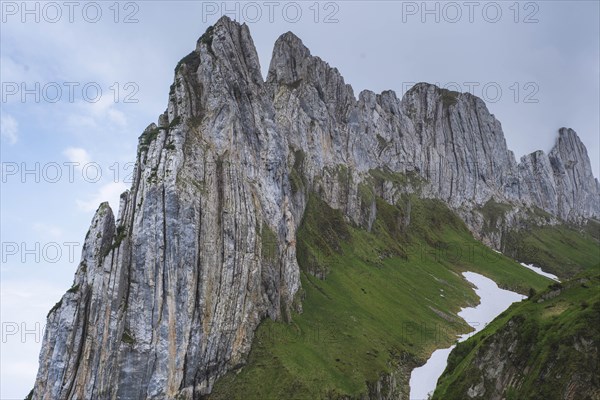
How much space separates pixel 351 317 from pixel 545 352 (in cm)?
7656

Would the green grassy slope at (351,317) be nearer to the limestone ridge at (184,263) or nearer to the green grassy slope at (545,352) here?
the limestone ridge at (184,263)

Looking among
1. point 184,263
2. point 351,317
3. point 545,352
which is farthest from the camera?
point 351,317

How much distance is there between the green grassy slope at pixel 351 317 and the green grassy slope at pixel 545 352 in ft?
123

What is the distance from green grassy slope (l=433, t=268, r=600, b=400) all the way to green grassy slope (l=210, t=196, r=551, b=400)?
37443 millimetres

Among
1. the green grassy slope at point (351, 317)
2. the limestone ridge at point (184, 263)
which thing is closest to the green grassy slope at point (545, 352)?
the green grassy slope at point (351, 317)

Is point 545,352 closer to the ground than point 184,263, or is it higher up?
closer to the ground

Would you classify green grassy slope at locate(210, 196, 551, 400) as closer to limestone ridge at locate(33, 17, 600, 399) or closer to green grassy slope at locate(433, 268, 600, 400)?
limestone ridge at locate(33, 17, 600, 399)

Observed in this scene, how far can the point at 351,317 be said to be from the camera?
118 m

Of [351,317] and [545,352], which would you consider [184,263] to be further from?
[545,352]

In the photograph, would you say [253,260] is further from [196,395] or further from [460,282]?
[460,282]

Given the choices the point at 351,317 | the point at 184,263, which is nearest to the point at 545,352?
the point at 184,263

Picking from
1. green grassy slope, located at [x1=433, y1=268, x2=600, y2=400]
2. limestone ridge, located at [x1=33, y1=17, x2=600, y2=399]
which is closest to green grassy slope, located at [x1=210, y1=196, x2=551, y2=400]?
limestone ridge, located at [x1=33, y1=17, x2=600, y2=399]

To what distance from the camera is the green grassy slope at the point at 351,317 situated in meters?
87.1

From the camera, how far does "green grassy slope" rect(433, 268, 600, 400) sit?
3978 cm
